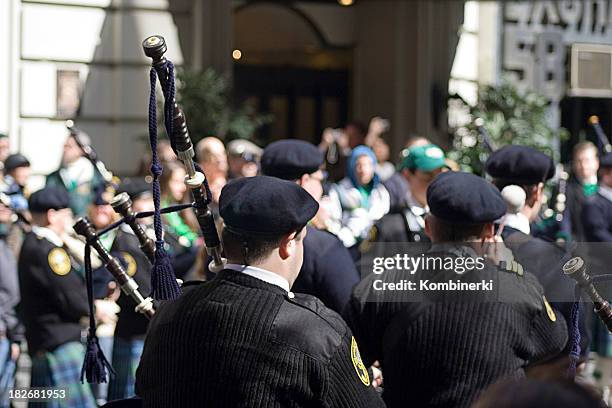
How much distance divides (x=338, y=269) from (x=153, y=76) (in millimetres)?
1567

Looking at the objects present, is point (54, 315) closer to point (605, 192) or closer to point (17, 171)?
point (17, 171)

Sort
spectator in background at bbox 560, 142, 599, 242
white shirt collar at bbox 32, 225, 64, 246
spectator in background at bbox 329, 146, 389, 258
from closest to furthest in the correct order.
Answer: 1. white shirt collar at bbox 32, 225, 64, 246
2. spectator in background at bbox 329, 146, 389, 258
3. spectator in background at bbox 560, 142, 599, 242

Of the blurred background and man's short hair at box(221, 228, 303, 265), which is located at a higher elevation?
the blurred background

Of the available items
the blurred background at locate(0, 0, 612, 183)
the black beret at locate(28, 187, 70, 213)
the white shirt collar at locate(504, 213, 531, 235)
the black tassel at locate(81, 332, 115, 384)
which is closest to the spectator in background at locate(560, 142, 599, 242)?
the blurred background at locate(0, 0, 612, 183)

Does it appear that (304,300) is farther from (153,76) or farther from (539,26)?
(539,26)

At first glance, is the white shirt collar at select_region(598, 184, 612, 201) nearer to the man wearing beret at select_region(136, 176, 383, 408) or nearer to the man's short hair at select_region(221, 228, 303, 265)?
the man wearing beret at select_region(136, 176, 383, 408)

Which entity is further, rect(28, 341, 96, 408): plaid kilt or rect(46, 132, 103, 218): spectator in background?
rect(46, 132, 103, 218): spectator in background

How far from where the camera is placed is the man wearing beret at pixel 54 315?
638 centimetres

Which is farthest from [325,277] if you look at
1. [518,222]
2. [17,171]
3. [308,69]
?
[308,69]

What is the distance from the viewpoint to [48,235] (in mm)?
6598

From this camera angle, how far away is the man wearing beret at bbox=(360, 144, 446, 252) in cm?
645

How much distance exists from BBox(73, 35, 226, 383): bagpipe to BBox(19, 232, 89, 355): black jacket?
2.05m

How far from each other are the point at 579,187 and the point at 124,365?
4.34 metres

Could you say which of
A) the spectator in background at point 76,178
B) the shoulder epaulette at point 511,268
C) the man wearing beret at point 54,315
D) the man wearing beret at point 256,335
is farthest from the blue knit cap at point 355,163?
the man wearing beret at point 256,335
